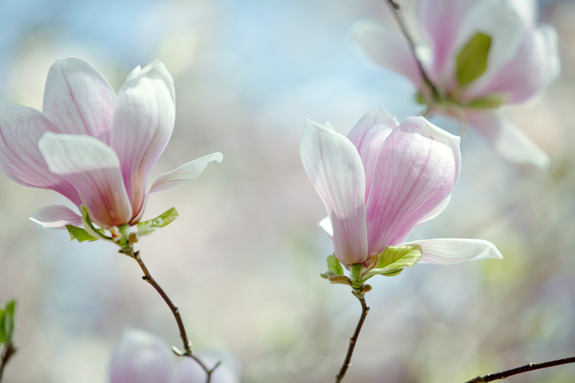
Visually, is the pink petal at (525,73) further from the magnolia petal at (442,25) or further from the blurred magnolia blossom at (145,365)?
the blurred magnolia blossom at (145,365)

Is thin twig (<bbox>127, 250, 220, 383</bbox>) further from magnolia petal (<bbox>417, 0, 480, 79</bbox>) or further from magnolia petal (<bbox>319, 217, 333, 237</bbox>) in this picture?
magnolia petal (<bbox>417, 0, 480, 79</bbox>)

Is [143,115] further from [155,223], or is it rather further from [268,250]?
[268,250]

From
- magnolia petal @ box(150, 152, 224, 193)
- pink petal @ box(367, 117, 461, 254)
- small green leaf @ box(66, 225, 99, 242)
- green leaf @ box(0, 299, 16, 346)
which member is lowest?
green leaf @ box(0, 299, 16, 346)

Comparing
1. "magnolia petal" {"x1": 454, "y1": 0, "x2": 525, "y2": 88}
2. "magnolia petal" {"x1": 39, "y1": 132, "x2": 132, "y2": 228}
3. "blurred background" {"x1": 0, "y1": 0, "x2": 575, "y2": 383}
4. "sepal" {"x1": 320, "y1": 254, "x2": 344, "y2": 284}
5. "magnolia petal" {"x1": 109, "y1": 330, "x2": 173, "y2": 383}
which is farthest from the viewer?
"blurred background" {"x1": 0, "y1": 0, "x2": 575, "y2": 383}

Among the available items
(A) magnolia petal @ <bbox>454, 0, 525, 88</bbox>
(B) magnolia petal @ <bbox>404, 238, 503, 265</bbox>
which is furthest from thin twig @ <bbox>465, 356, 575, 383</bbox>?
(A) magnolia petal @ <bbox>454, 0, 525, 88</bbox>

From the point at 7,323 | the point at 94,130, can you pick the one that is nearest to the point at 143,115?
the point at 94,130

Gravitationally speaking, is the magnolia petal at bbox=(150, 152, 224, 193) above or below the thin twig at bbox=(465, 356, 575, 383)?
above
